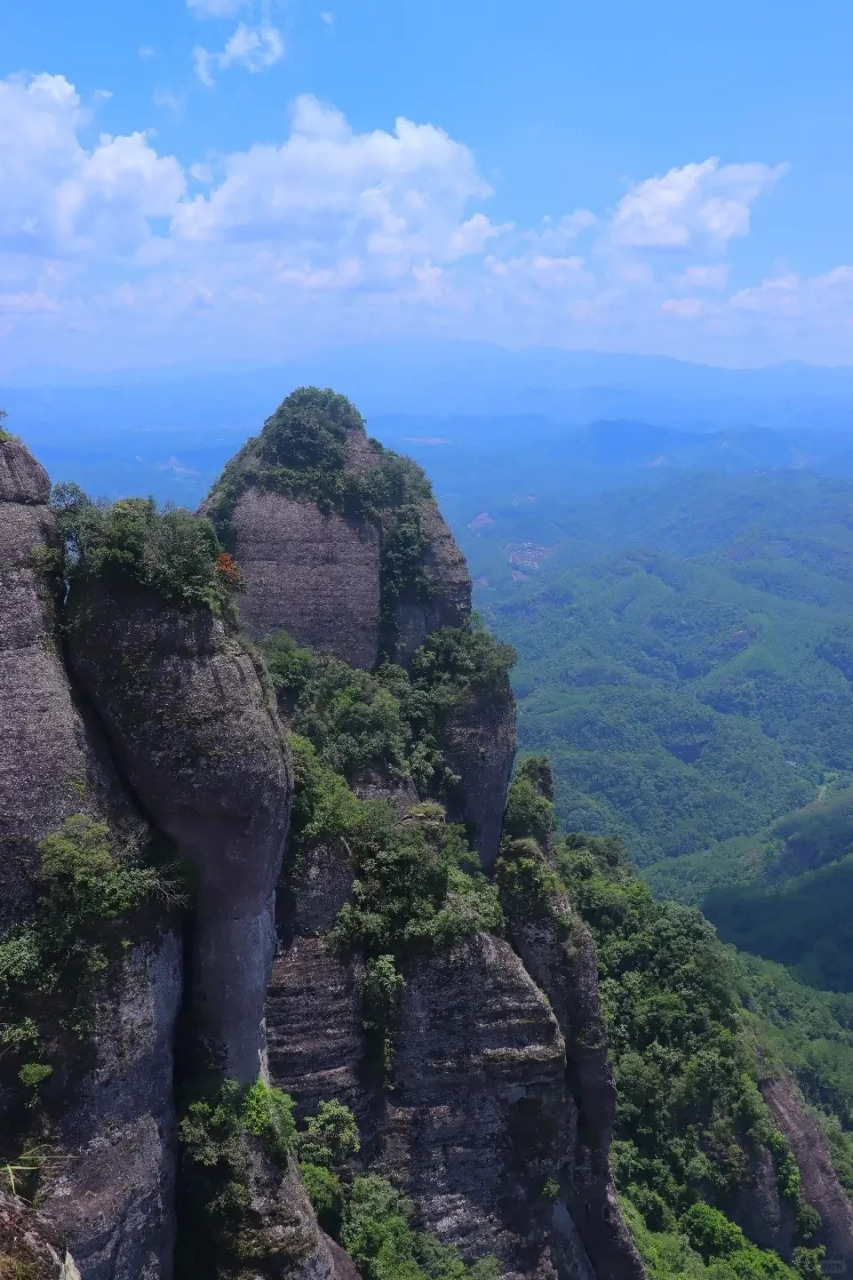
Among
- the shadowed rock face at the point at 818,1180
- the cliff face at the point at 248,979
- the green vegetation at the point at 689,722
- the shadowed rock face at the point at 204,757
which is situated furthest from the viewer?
the green vegetation at the point at 689,722

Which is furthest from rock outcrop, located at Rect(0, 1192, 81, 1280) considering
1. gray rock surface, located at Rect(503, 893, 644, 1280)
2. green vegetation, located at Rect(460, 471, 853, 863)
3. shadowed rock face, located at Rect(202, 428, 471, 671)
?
green vegetation, located at Rect(460, 471, 853, 863)

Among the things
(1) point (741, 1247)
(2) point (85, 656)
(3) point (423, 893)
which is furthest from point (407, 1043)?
(1) point (741, 1247)

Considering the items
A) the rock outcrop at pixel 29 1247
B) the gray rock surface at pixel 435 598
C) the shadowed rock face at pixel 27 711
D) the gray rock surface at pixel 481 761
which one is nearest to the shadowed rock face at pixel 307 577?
the gray rock surface at pixel 435 598

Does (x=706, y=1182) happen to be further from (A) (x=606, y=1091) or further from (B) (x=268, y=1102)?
(B) (x=268, y=1102)

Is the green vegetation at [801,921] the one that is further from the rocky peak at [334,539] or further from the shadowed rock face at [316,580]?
the shadowed rock face at [316,580]

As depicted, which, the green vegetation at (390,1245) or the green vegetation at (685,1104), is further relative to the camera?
the green vegetation at (685,1104)

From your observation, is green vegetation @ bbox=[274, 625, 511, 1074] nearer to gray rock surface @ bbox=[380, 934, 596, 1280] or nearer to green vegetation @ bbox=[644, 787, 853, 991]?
gray rock surface @ bbox=[380, 934, 596, 1280]
